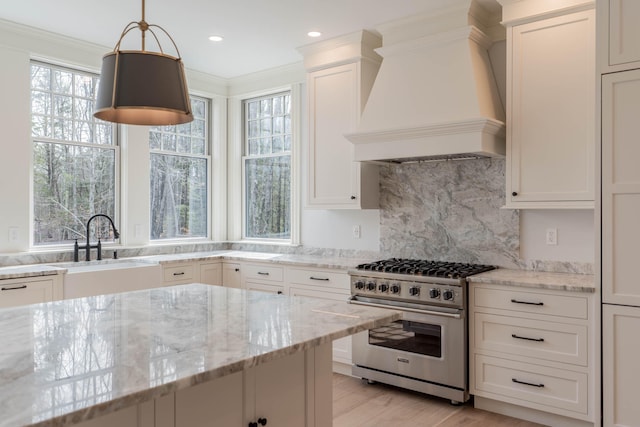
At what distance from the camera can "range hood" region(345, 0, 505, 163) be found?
3404mm

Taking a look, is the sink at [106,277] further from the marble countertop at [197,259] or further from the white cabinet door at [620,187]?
the white cabinet door at [620,187]

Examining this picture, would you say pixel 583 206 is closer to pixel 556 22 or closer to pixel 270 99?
pixel 556 22

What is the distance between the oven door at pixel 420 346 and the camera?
3.32m

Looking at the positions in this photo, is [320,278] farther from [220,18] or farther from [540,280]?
[220,18]

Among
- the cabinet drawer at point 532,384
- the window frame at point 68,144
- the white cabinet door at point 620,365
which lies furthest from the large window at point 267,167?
the white cabinet door at point 620,365

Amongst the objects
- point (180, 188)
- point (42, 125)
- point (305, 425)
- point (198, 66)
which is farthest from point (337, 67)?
point (305, 425)

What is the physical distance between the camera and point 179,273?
451cm

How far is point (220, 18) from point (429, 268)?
240cm

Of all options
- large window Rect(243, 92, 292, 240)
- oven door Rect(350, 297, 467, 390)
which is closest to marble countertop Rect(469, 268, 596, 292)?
oven door Rect(350, 297, 467, 390)

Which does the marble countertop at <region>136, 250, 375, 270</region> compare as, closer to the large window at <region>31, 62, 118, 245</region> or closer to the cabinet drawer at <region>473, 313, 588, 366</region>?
the large window at <region>31, 62, 118, 245</region>

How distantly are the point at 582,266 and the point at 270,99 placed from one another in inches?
134

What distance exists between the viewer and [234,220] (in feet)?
18.4

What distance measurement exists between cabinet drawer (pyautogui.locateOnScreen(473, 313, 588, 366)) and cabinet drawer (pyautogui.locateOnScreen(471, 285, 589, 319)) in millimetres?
65

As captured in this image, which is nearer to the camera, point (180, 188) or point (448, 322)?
point (448, 322)
